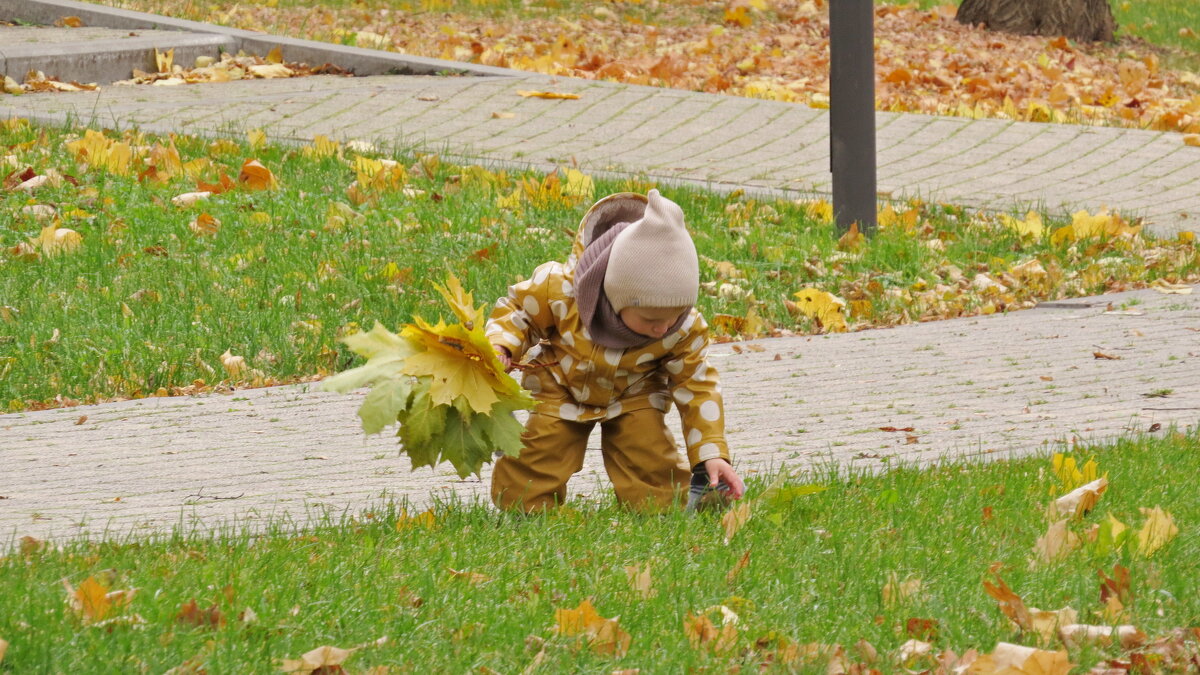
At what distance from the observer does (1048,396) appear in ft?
16.5

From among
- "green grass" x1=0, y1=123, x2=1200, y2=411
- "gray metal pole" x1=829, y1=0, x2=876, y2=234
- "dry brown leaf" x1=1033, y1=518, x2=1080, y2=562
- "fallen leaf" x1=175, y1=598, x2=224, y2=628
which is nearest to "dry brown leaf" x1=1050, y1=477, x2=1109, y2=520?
"dry brown leaf" x1=1033, y1=518, x2=1080, y2=562

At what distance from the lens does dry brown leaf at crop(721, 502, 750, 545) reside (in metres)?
3.54

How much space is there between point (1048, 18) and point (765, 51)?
14.3 feet

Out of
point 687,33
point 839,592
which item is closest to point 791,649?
point 839,592

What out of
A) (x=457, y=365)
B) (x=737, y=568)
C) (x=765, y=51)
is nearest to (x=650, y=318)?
(x=457, y=365)

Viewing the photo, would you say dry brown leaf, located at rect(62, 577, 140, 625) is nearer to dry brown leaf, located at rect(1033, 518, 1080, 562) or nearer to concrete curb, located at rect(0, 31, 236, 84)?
dry brown leaf, located at rect(1033, 518, 1080, 562)

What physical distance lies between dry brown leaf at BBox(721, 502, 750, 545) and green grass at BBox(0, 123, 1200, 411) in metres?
2.12

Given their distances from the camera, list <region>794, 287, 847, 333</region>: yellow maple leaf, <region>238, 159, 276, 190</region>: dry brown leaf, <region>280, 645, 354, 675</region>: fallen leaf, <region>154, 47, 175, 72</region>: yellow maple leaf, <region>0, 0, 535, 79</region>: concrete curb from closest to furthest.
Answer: <region>280, 645, 354, 675</region>: fallen leaf < <region>794, 287, 847, 333</region>: yellow maple leaf < <region>238, 159, 276, 190</region>: dry brown leaf < <region>154, 47, 175, 72</region>: yellow maple leaf < <region>0, 0, 535, 79</region>: concrete curb

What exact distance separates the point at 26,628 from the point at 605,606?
103 cm

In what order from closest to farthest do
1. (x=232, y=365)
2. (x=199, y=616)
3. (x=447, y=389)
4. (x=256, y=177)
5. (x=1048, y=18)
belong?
(x=199, y=616)
(x=447, y=389)
(x=232, y=365)
(x=256, y=177)
(x=1048, y=18)

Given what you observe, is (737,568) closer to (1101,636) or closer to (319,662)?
(1101,636)

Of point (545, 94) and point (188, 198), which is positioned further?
point (545, 94)

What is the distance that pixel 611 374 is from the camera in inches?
146

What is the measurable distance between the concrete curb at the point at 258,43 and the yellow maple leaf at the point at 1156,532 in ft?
24.4
